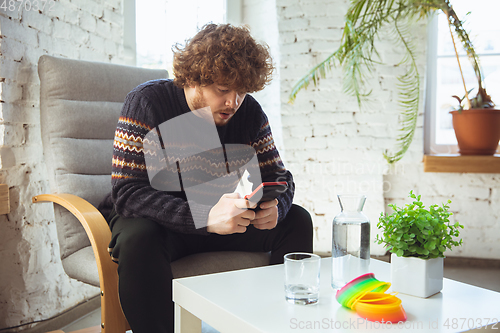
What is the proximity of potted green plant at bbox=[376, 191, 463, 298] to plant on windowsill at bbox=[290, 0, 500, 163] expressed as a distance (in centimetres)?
143

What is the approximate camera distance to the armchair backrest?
1.34 metres

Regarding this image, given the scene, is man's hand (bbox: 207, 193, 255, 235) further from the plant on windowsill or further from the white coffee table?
the plant on windowsill

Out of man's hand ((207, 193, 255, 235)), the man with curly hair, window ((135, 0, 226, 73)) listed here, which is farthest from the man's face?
window ((135, 0, 226, 73))

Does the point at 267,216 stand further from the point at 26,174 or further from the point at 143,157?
the point at 26,174

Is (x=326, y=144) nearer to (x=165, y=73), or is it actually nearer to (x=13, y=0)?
(x=165, y=73)

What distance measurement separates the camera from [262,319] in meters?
0.69

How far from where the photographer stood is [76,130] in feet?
4.61

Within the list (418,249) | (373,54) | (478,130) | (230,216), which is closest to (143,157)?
(230,216)

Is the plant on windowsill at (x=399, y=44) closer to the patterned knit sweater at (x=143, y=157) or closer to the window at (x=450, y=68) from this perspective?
the window at (x=450, y=68)

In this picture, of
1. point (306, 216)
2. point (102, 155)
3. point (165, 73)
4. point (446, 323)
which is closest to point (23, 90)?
point (102, 155)

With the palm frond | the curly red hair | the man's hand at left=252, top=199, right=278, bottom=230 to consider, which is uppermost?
the palm frond

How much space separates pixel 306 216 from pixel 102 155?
72 cm

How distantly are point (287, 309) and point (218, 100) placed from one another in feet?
2.22

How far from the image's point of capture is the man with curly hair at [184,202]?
1.00m
